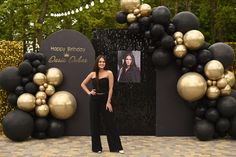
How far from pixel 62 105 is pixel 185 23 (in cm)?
355

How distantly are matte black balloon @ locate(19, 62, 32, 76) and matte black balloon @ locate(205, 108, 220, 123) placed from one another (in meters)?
4.34

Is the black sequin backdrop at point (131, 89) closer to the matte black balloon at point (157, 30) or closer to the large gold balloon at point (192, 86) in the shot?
the matte black balloon at point (157, 30)

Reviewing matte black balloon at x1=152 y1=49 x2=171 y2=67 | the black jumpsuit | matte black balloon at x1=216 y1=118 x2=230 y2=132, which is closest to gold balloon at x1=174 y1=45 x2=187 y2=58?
matte black balloon at x1=152 y1=49 x2=171 y2=67

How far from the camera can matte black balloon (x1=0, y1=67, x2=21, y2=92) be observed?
10.2m

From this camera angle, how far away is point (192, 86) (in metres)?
10.1

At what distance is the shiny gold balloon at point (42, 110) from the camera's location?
10.1 metres

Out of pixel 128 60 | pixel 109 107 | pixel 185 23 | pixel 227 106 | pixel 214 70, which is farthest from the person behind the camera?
pixel 128 60

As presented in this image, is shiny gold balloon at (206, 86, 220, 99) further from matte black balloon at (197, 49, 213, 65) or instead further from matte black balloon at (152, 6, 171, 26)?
matte black balloon at (152, 6, 171, 26)

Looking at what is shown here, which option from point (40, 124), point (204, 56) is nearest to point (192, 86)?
point (204, 56)

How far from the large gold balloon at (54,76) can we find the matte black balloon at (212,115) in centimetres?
364

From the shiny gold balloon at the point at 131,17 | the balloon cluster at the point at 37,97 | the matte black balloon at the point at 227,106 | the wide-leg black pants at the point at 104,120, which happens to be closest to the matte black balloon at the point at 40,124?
the balloon cluster at the point at 37,97

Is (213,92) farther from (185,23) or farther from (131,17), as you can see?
(131,17)

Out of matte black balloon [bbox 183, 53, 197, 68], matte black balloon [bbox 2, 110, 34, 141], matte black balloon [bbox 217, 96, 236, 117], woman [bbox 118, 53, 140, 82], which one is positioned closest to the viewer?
matte black balloon [bbox 2, 110, 34, 141]

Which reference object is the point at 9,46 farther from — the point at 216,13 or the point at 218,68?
the point at 216,13
